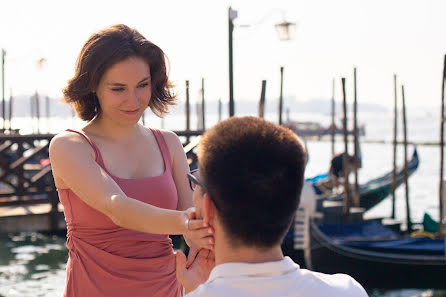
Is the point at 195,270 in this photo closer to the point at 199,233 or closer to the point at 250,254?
the point at 199,233

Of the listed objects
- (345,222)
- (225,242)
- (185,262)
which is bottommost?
(345,222)

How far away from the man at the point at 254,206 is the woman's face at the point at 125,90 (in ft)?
2.23

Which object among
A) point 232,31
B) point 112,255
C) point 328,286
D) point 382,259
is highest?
point 232,31

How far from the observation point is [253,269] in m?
1.12

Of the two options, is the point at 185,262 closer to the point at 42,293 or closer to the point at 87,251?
the point at 87,251

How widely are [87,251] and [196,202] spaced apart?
0.63 m

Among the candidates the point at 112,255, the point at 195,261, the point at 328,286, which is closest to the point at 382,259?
the point at 112,255

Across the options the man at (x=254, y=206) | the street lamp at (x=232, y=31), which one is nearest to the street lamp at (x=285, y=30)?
the street lamp at (x=232, y=31)

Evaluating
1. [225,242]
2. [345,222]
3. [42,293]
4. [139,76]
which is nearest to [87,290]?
[139,76]

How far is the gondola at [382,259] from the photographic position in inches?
495

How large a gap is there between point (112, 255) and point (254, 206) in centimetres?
77

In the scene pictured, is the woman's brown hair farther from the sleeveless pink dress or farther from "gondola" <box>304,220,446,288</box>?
"gondola" <box>304,220,446,288</box>

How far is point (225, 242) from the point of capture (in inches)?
46.8

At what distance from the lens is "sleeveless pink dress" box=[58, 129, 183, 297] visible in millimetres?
1804
